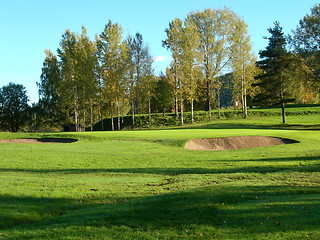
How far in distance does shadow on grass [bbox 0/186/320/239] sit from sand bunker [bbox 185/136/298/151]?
19.6 m

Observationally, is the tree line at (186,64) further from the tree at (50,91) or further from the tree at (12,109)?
the tree at (12,109)

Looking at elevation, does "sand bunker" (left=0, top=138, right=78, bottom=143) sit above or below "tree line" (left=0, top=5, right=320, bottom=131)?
below

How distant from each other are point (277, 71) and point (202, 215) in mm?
48641

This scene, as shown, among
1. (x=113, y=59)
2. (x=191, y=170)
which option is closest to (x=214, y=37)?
(x=113, y=59)

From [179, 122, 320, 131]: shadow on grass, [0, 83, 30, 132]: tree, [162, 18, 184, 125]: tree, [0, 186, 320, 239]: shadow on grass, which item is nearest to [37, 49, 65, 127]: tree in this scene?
[0, 83, 30, 132]: tree

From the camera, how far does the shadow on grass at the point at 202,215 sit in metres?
9.23

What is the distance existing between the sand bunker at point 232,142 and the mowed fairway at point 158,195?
4.88m

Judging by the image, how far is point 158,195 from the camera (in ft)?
45.4

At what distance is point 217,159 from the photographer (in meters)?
25.6

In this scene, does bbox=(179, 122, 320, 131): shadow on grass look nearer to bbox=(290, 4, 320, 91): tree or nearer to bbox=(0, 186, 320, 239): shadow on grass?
bbox=(290, 4, 320, 91): tree

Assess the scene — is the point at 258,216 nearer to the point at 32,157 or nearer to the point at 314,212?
the point at 314,212

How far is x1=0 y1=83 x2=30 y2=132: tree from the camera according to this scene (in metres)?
82.6

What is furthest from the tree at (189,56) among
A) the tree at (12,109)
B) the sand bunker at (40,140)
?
the tree at (12,109)

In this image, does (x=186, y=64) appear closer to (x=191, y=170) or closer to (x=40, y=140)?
(x=40, y=140)
